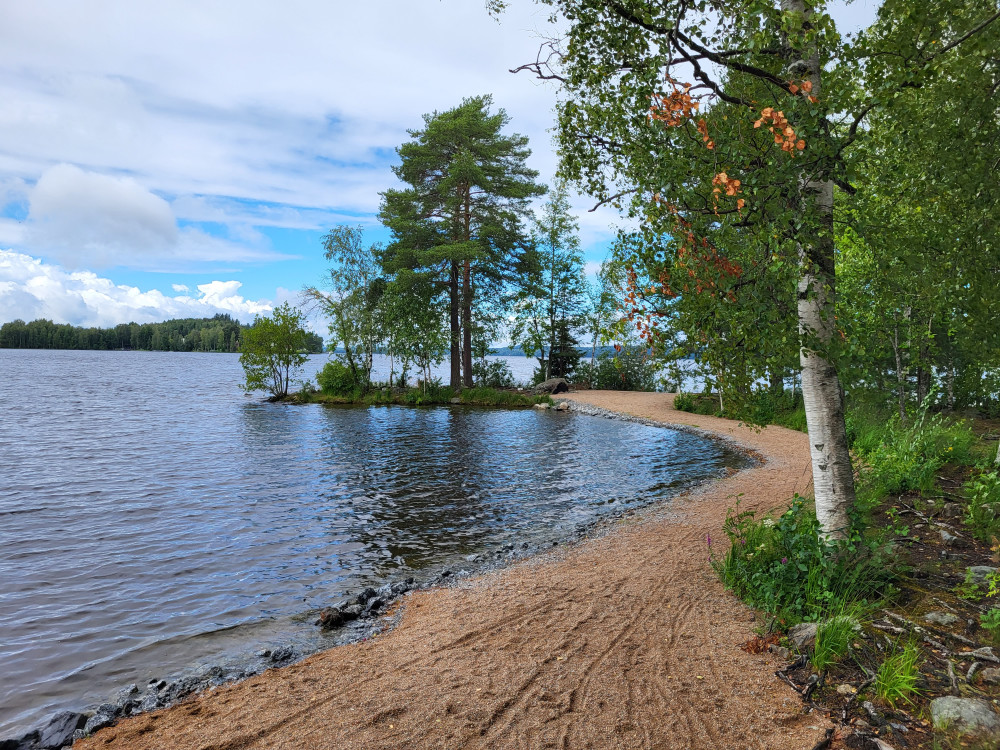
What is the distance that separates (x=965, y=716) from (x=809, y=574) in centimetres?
170

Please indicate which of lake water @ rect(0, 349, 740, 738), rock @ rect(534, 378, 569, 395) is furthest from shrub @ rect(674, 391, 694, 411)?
rock @ rect(534, 378, 569, 395)

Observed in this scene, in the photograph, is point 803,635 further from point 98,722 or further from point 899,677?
point 98,722

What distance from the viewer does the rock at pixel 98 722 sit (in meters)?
4.41

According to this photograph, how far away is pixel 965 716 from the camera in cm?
348

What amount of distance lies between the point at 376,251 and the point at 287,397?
409 inches

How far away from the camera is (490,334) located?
1345 inches

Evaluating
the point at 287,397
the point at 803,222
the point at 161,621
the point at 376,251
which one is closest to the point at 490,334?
the point at 376,251

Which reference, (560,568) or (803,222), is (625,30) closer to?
(803,222)

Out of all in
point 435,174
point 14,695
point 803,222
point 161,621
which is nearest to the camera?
point 803,222

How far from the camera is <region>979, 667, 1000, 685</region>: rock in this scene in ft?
12.5

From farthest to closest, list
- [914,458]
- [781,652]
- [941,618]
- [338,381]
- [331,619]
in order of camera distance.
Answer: [338,381], [914,458], [331,619], [781,652], [941,618]

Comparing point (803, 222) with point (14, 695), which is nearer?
point (803, 222)

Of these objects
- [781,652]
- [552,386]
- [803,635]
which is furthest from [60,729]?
[552,386]

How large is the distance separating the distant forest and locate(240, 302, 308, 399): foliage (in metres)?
145
